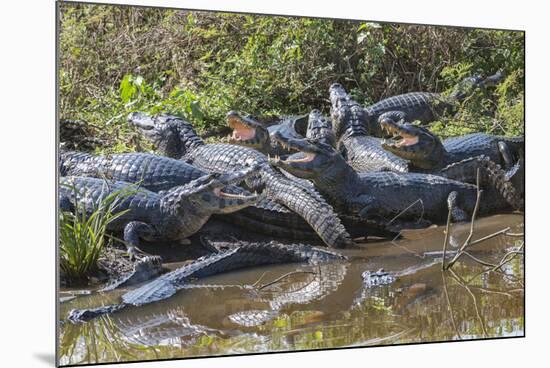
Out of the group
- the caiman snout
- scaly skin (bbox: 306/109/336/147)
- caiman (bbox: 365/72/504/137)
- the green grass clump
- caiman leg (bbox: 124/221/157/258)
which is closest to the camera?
the green grass clump

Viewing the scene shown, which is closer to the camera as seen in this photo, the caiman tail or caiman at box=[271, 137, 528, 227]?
the caiman tail

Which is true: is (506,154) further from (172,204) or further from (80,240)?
(80,240)

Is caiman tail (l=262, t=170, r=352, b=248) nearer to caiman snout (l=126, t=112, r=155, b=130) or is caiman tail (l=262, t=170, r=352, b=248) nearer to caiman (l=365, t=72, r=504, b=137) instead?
caiman (l=365, t=72, r=504, b=137)

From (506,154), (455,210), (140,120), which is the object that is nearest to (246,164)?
(140,120)

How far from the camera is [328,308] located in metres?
5.18

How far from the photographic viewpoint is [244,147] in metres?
6.24

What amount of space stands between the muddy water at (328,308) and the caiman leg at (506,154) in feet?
1.24

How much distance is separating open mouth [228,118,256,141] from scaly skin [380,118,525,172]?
→ 1.10 meters

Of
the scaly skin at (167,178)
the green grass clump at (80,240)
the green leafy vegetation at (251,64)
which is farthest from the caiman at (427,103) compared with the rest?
the green grass clump at (80,240)

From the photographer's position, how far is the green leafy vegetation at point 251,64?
5.32 metres

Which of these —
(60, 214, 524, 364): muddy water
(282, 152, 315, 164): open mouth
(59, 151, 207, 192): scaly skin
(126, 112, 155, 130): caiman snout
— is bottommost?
(60, 214, 524, 364): muddy water

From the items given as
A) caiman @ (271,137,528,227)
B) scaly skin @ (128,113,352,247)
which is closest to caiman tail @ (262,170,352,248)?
scaly skin @ (128,113,352,247)

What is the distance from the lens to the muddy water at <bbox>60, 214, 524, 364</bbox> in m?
4.79

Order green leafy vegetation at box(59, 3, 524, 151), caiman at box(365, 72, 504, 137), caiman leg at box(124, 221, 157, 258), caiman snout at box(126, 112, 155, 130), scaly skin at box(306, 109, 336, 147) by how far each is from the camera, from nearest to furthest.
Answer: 1. green leafy vegetation at box(59, 3, 524, 151)
2. caiman leg at box(124, 221, 157, 258)
3. caiman snout at box(126, 112, 155, 130)
4. caiman at box(365, 72, 504, 137)
5. scaly skin at box(306, 109, 336, 147)
